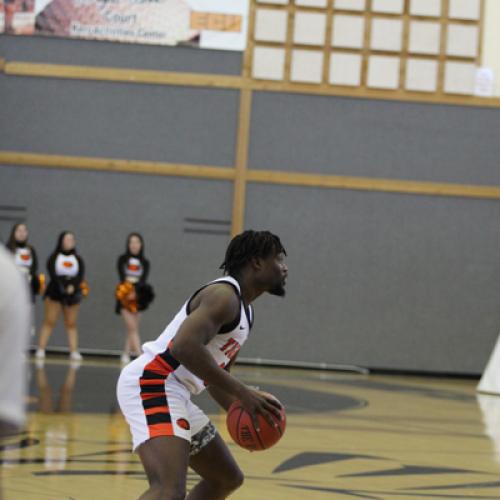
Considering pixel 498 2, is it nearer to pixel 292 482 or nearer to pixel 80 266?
pixel 80 266

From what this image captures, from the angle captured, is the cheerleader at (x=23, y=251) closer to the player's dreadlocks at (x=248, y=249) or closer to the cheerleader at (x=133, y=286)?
the cheerleader at (x=133, y=286)

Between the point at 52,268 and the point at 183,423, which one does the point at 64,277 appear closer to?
the point at 52,268

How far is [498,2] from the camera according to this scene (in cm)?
1859

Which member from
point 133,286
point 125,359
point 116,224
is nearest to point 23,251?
point 133,286

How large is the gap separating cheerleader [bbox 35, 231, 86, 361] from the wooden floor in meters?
2.73

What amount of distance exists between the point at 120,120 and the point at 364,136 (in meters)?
3.88

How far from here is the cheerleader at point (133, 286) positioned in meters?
17.1

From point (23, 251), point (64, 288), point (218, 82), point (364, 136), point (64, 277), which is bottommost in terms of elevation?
point (64, 288)

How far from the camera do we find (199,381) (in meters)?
4.53

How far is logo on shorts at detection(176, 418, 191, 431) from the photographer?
14.5 feet

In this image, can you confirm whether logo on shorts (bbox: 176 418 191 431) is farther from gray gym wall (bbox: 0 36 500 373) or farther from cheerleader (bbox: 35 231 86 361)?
gray gym wall (bbox: 0 36 500 373)

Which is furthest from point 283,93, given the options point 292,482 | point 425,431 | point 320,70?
point 292,482

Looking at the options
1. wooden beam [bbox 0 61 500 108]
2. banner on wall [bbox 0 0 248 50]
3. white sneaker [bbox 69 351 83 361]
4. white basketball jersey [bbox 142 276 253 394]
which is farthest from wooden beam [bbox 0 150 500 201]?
white basketball jersey [bbox 142 276 253 394]

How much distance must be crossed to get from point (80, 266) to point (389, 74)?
19.1 feet
